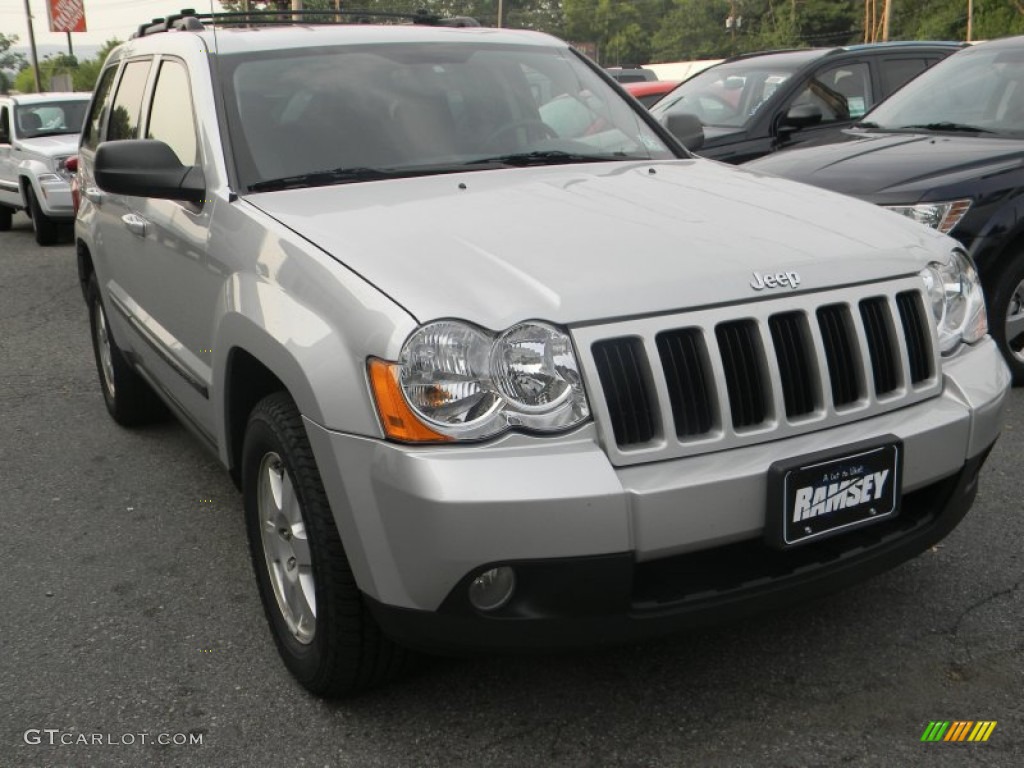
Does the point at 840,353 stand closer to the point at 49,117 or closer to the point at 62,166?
the point at 62,166

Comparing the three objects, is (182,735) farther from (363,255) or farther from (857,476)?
(857,476)

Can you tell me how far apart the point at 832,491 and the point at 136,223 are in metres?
2.78

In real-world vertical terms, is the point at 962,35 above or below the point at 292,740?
below

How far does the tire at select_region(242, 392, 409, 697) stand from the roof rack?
6.13 ft

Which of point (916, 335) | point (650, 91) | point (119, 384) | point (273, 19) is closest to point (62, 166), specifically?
point (650, 91)

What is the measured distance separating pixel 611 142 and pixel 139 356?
208 centimetres

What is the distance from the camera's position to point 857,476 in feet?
8.60

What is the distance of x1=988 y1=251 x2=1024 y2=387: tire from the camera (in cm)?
534

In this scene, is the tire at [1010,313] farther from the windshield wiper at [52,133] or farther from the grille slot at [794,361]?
the windshield wiper at [52,133]

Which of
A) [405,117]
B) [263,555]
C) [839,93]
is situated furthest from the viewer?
[839,93]

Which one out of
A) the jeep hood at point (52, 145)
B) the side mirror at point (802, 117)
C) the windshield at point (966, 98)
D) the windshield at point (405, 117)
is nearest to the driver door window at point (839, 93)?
the side mirror at point (802, 117)

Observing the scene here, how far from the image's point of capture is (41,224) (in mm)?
13359

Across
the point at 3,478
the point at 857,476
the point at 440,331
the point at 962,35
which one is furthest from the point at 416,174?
the point at 962,35

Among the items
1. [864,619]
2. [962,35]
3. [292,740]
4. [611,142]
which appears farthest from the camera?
[962,35]
